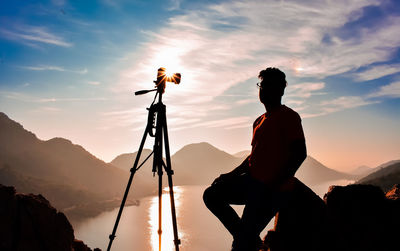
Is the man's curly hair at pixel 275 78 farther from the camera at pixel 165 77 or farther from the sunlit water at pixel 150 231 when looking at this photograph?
the sunlit water at pixel 150 231

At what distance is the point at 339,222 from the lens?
406 centimetres

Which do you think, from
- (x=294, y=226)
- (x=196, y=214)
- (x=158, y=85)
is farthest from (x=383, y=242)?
(x=196, y=214)

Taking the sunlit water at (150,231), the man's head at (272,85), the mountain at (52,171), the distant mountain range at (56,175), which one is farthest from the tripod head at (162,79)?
the mountain at (52,171)

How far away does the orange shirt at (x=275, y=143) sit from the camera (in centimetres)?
277

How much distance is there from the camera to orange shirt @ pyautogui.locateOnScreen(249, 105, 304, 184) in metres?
2.77

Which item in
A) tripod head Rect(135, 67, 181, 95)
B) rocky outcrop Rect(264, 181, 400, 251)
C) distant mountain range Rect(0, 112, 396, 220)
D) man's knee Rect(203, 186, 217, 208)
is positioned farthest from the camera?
distant mountain range Rect(0, 112, 396, 220)

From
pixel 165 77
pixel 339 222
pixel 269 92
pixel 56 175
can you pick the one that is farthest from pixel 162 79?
pixel 56 175

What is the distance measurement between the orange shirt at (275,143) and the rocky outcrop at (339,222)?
1224 millimetres

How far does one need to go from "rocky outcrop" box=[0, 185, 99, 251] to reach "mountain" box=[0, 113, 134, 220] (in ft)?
465

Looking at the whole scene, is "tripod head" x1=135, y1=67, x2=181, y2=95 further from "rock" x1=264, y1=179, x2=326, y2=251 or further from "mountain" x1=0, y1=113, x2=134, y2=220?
"mountain" x1=0, y1=113, x2=134, y2=220

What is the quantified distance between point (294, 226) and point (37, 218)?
6.53 m

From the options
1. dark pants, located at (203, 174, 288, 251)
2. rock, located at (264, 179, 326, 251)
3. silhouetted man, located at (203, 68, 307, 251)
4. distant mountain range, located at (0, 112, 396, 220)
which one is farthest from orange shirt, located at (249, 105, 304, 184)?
distant mountain range, located at (0, 112, 396, 220)

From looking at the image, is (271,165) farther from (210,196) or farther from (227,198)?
(210,196)

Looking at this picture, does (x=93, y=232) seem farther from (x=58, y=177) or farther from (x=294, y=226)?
(x=294, y=226)
